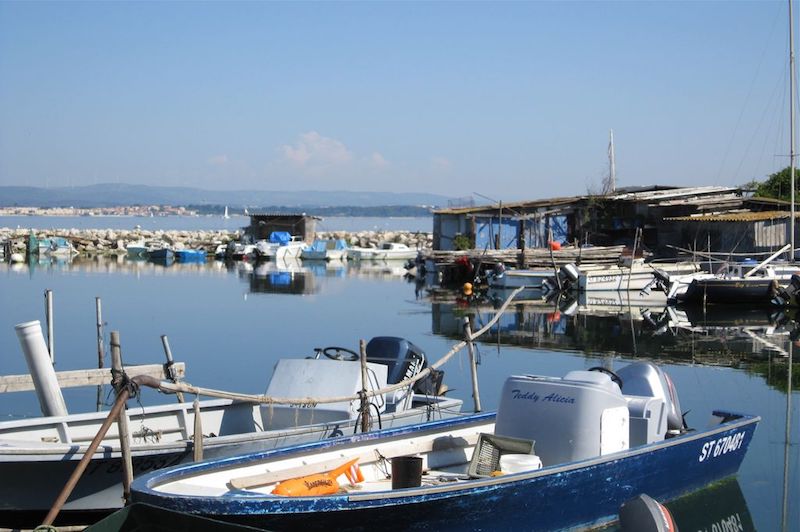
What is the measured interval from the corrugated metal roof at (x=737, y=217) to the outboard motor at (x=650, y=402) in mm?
34299

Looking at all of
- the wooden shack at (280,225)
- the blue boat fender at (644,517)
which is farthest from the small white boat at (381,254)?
the blue boat fender at (644,517)

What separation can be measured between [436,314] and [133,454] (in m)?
24.0

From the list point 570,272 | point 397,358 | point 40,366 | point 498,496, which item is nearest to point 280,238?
point 570,272

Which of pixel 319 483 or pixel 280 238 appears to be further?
pixel 280 238

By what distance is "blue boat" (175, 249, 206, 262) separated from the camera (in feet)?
220

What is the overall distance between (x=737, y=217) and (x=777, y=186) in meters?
15.3

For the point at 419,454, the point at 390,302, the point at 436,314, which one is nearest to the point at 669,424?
the point at 419,454

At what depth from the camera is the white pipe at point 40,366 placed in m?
11.7

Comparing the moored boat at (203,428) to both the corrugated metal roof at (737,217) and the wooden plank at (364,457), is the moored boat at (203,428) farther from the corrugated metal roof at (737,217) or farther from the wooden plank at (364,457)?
the corrugated metal roof at (737,217)

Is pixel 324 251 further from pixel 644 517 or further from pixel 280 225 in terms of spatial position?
pixel 644 517

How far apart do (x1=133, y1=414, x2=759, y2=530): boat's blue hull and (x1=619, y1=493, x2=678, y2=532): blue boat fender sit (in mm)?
1107

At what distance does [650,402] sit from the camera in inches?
456

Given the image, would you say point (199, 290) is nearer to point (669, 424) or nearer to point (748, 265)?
point (748, 265)

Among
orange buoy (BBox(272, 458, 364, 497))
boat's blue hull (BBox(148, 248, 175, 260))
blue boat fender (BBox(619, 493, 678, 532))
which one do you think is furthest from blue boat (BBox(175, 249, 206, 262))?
blue boat fender (BBox(619, 493, 678, 532))
